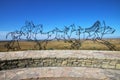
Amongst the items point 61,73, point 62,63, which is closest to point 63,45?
point 62,63

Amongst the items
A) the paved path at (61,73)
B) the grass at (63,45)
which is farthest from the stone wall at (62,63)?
the grass at (63,45)

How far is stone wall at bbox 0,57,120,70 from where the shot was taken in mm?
8867

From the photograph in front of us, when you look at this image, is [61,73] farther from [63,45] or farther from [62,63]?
[63,45]

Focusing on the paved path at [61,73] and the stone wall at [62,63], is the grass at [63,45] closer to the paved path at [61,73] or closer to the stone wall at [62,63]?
the stone wall at [62,63]

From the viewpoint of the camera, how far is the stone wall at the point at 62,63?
8.87 meters

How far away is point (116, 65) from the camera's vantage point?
349 inches

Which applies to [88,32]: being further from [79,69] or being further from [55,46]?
[79,69]

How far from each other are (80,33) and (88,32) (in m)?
0.70

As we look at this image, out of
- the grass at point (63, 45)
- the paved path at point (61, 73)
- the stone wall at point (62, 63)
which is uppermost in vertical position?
the grass at point (63, 45)

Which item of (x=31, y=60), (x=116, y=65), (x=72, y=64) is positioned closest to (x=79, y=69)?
(x=72, y=64)

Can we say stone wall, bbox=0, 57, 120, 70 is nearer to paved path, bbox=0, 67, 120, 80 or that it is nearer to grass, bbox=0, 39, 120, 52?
paved path, bbox=0, 67, 120, 80

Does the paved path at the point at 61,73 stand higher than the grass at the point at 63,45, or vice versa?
the grass at the point at 63,45

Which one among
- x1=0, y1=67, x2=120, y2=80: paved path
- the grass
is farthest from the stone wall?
the grass

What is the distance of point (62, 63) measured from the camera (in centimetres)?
938
